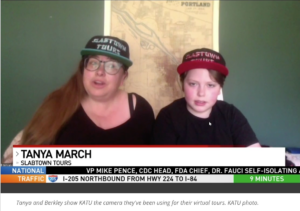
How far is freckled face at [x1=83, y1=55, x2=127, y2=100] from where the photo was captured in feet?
2.28

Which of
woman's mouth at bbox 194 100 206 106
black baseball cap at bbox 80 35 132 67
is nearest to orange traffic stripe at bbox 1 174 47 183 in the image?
black baseball cap at bbox 80 35 132 67

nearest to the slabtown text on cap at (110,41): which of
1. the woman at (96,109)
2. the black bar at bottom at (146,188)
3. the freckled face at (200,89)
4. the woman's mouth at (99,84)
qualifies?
the woman at (96,109)

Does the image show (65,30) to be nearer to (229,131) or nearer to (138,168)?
(138,168)

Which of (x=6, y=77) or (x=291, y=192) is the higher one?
(x=6, y=77)

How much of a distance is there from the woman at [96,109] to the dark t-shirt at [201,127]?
57mm

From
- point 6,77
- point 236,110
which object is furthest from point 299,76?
point 6,77

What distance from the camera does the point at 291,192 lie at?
636 millimetres

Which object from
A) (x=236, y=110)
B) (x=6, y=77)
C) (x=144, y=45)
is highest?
(x=144, y=45)

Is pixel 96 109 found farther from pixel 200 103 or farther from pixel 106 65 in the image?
pixel 200 103

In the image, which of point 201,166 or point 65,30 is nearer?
point 201,166

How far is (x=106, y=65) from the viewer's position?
0.69 m

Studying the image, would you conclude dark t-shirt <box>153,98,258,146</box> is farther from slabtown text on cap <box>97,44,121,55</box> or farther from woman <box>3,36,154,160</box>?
slabtown text on cap <box>97,44,121,55</box>

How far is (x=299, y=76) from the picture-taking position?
828mm

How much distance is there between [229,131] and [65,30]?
0.63 meters
